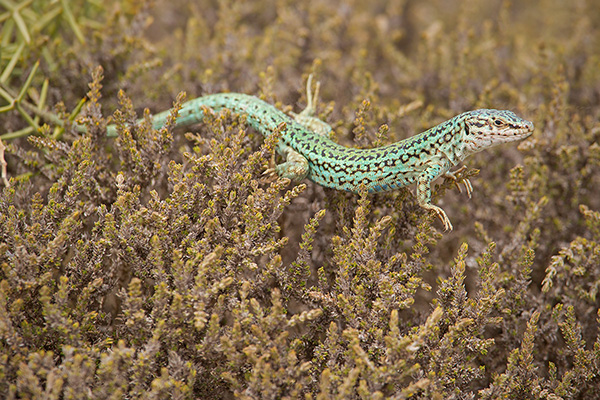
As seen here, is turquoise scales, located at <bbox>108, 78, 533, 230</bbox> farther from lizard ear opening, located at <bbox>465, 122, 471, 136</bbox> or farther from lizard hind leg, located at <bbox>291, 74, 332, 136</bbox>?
lizard hind leg, located at <bbox>291, 74, 332, 136</bbox>

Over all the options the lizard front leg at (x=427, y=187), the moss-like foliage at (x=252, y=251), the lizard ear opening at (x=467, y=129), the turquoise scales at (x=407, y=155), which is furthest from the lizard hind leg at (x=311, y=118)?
the lizard ear opening at (x=467, y=129)

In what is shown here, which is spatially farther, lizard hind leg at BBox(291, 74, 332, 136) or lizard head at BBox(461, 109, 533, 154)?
lizard hind leg at BBox(291, 74, 332, 136)

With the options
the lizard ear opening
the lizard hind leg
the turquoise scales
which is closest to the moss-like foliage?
the lizard hind leg

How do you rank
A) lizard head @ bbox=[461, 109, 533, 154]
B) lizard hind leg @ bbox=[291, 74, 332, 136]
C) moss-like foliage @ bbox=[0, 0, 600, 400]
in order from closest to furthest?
moss-like foliage @ bbox=[0, 0, 600, 400]
lizard head @ bbox=[461, 109, 533, 154]
lizard hind leg @ bbox=[291, 74, 332, 136]

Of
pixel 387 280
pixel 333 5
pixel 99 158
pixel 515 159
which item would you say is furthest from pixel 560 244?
pixel 333 5

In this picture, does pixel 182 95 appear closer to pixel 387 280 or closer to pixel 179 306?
pixel 179 306

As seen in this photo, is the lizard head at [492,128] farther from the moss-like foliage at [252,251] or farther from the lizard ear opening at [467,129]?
the moss-like foliage at [252,251]
